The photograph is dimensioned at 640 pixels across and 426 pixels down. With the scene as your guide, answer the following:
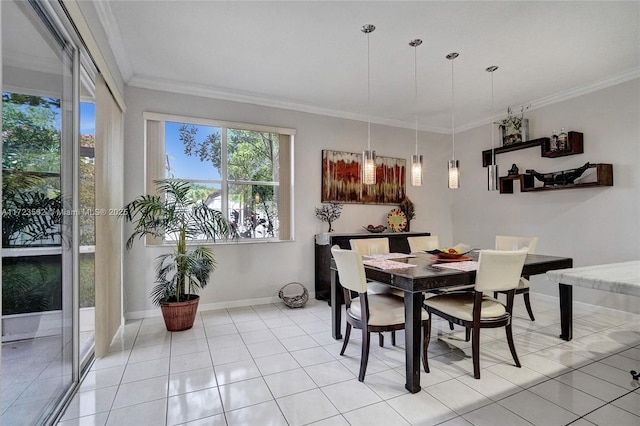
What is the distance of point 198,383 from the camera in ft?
7.27

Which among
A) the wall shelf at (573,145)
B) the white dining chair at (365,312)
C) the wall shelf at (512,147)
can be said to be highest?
the wall shelf at (512,147)

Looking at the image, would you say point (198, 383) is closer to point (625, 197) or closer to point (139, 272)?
point (139, 272)

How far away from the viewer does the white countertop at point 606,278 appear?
1722 millimetres

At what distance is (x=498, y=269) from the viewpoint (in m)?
2.33

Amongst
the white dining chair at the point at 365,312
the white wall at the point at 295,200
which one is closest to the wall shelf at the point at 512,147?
the white wall at the point at 295,200

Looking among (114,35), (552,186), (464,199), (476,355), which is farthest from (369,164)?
(464,199)

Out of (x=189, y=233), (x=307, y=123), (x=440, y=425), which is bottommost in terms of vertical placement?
(x=440, y=425)

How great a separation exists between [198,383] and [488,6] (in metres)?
3.51

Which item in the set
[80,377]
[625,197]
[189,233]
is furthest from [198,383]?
[625,197]

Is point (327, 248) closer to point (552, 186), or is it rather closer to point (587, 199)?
point (552, 186)

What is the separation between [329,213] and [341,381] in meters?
2.61

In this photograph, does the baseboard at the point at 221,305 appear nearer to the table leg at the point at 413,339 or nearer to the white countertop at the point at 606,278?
the table leg at the point at 413,339

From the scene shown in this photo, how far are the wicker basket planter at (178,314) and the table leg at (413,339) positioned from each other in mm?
2189

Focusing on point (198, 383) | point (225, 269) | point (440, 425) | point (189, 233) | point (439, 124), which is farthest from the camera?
point (439, 124)
